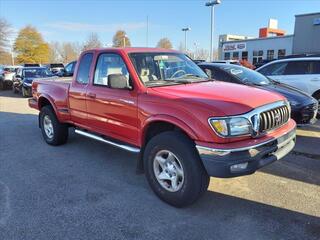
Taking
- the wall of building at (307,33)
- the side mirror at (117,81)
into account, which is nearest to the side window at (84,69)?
the side mirror at (117,81)

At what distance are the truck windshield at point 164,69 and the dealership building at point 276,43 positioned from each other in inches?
1238

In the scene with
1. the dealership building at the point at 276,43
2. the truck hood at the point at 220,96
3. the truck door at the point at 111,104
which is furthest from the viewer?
the dealership building at the point at 276,43

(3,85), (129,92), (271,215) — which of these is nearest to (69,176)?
(129,92)

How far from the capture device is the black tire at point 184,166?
363 cm

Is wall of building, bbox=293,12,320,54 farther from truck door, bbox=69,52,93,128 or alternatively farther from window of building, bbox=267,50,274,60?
truck door, bbox=69,52,93,128

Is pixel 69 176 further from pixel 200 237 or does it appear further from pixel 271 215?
pixel 271 215

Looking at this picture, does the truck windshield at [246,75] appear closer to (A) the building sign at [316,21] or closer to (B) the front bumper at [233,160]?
(B) the front bumper at [233,160]

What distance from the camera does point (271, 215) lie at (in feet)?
12.2

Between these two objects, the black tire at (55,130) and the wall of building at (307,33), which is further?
the wall of building at (307,33)

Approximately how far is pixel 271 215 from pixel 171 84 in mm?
2093

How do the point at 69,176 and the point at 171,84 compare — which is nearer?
the point at 171,84

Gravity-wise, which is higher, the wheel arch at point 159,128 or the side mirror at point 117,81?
the side mirror at point 117,81

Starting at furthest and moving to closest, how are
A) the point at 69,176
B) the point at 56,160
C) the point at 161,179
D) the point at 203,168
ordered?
the point at 56,160, the point at 69,176, the point at 161,179, the point at 203,168

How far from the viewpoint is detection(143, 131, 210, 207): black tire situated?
3633 millimetres
